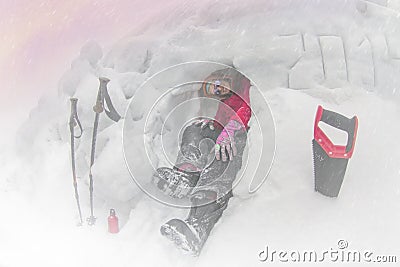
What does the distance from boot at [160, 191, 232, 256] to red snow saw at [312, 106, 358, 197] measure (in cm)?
33

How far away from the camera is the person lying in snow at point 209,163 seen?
4.93 ft

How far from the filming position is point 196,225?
1.51 meters

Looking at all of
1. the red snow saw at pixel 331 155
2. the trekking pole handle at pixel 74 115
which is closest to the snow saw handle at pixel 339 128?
the red snow saw at pixel 331 155

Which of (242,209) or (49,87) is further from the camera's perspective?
(49,87)

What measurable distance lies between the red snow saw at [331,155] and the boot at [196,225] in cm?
33

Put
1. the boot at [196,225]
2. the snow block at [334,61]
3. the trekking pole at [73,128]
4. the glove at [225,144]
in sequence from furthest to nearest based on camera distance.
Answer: the snow block at [334,61]
the trekking pole at [73,128]
the glove at [225,144]
the boot at [196,225]

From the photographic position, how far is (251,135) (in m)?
1.68

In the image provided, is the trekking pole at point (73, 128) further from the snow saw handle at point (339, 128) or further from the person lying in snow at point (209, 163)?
the snow saw handle at point (339, 128)

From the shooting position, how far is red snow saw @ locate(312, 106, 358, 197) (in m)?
1.52

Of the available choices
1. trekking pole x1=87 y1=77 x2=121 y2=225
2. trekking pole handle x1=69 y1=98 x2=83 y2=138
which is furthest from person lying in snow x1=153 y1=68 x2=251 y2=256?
trekking pole handle x1=69 y1=98 x2=83 y2=138

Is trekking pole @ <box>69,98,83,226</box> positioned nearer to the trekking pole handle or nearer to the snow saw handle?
the trekking pole handle

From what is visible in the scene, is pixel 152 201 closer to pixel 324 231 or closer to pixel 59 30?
pixel 324 231

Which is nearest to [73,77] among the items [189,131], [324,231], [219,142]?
[189,131]

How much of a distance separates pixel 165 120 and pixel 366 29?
94cm
